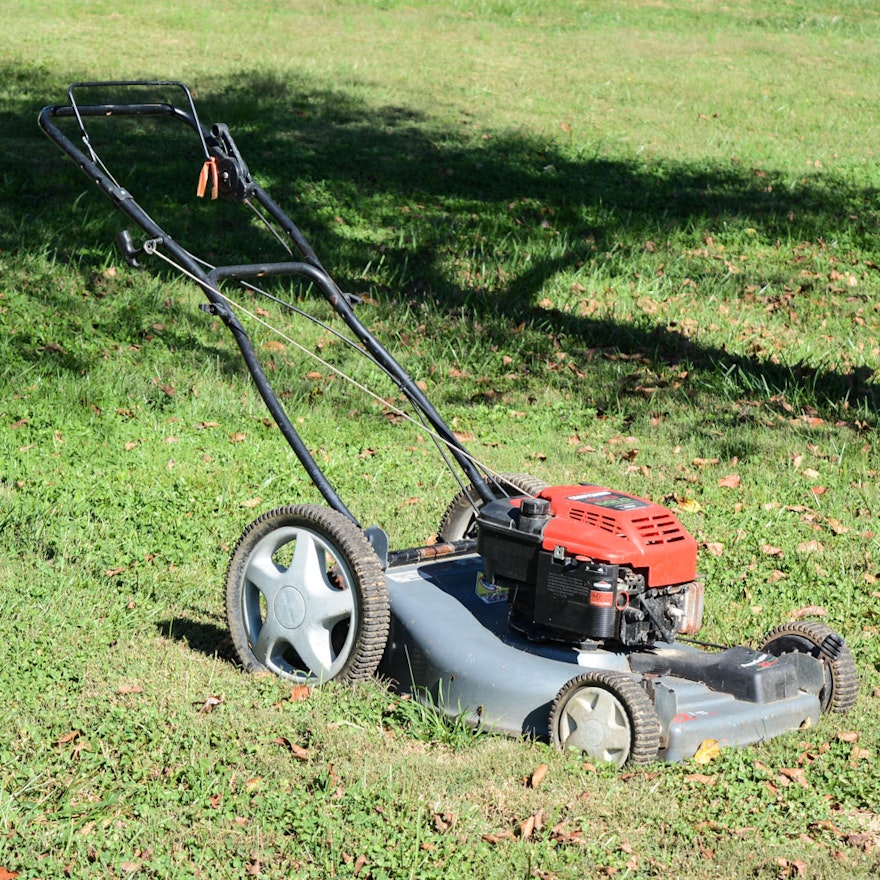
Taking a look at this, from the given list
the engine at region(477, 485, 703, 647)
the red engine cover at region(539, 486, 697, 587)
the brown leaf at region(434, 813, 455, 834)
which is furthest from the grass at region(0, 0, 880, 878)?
the red engine cover at region(539, 486, 697, 587)

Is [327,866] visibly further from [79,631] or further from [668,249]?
[668,249]

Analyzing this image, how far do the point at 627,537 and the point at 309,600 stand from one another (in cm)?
115

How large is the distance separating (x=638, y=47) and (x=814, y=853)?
17.3 m

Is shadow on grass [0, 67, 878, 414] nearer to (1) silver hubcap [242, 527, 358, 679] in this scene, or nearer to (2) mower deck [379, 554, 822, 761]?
(2) mower deck [379, 554, 822, 761]

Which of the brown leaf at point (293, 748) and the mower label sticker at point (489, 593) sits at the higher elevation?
the mower label sticker at point (489, 593)

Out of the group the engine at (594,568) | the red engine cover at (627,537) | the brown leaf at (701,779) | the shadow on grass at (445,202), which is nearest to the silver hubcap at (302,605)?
the engine at (594,568)

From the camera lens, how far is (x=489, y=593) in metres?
4.72

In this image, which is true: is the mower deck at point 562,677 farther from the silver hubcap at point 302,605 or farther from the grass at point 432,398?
the silver hubcap at point 302,605

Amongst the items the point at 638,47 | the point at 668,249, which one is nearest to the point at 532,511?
the point at 668,249

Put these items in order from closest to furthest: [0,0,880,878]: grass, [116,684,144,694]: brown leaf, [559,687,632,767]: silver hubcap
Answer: [0,0,880,878]: grass
[559,687,632,767]: silver hubcap
[116,684,144,694]: brown leaf

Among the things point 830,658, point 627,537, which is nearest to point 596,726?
point 627,537

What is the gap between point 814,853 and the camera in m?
3.70

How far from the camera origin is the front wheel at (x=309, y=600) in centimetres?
435

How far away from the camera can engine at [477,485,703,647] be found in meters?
4.16
